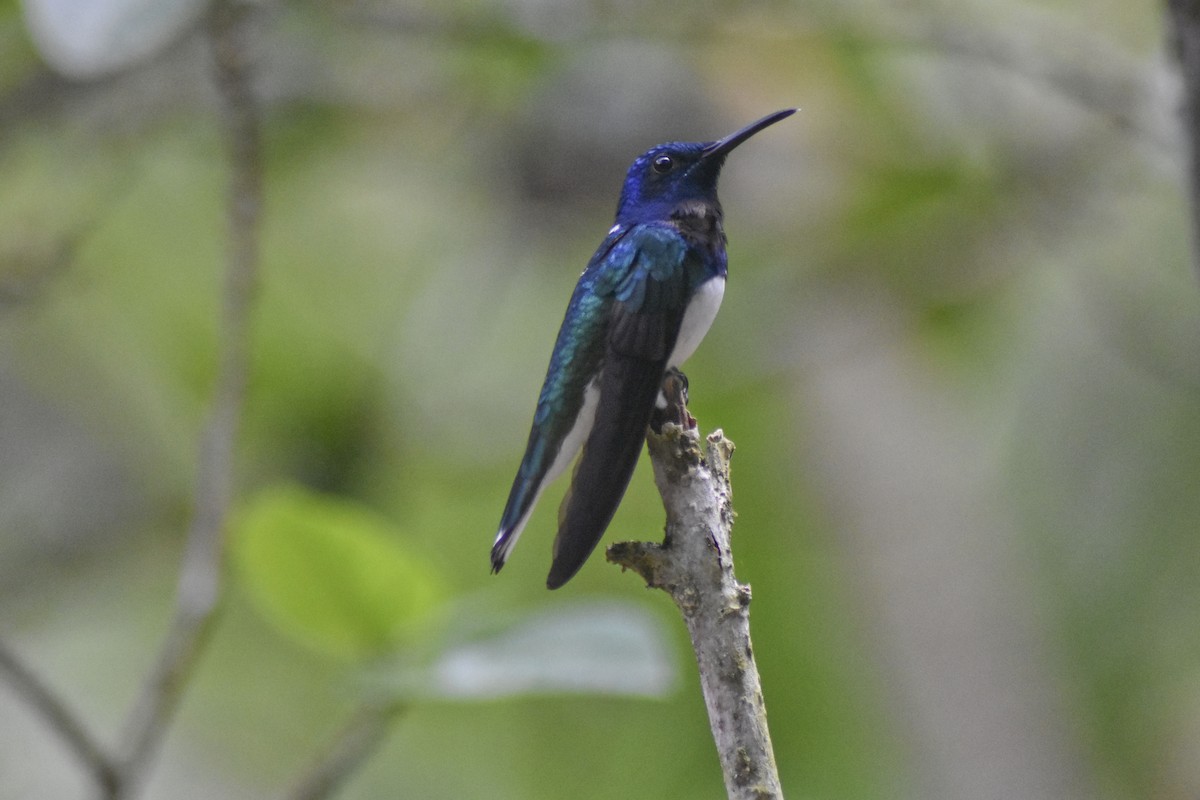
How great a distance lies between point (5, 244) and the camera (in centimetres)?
397

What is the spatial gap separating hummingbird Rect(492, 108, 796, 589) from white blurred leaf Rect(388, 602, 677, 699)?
1.57 ft

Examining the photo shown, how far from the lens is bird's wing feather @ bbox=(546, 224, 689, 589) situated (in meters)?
1.28

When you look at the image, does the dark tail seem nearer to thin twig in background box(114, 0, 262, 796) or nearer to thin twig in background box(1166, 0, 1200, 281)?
thin twig in background box(1166, 0, 1200, 281)

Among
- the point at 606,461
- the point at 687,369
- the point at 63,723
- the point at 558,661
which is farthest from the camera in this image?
the point at 687,369

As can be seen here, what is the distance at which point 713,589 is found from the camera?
1160 mm

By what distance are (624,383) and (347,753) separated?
100 cm

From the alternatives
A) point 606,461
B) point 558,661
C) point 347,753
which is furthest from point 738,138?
point 347,753

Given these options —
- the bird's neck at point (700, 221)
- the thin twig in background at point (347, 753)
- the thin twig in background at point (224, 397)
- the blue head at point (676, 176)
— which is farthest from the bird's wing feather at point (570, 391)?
the thin twig in background at point (224, 397)

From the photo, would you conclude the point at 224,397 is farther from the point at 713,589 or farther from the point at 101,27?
the point at 713,589

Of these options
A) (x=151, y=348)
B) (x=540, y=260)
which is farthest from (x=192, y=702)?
(x=540, y=260)

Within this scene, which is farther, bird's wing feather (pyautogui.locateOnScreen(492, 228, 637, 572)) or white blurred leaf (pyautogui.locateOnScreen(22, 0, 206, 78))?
white blurred leaf (pyautogui.locateOnScreen(22, 0, 206, 78))

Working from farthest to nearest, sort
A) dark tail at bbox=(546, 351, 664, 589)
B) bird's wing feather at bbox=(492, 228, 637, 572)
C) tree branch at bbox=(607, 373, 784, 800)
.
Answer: bird's wing feather at bbox=(492, 228, 637, 572) → dark tail at bbox=(546, 351, 664, 589) → tree branch at bbox=(607, 373, 784, 800)

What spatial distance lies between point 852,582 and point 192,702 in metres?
2.55

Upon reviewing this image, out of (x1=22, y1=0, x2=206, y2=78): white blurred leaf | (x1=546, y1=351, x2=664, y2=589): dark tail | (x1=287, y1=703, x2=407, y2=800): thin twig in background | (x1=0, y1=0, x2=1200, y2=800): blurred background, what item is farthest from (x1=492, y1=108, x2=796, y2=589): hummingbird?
(x1=0, y1=0, x2=1200, y2=800): blurred background
